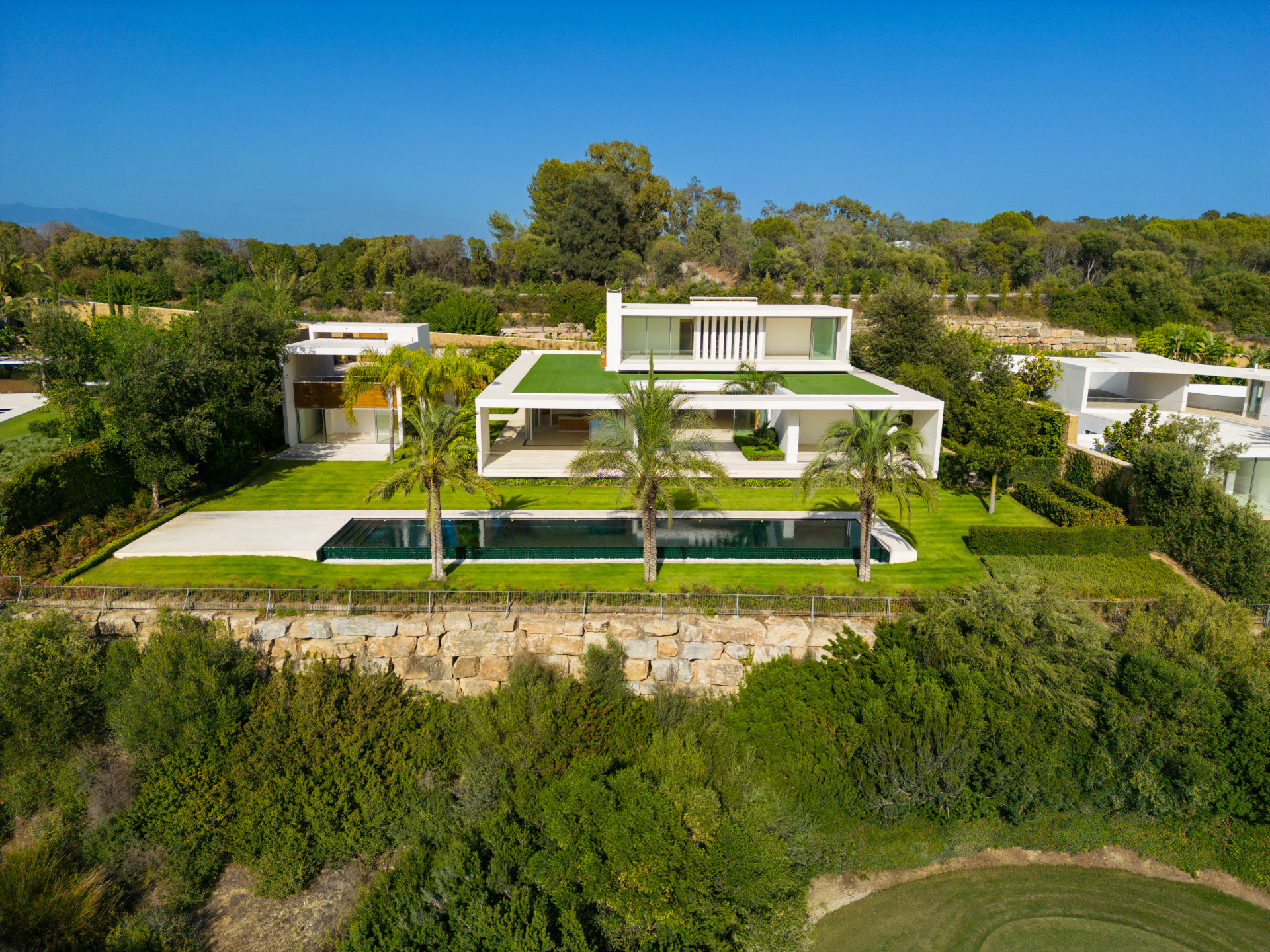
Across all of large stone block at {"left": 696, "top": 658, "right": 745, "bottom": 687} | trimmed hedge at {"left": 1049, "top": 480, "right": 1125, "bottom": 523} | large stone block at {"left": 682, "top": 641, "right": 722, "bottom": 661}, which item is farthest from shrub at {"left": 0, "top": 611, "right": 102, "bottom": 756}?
trimmed hedge at {"left": 1049, "top": 480, "right": 1125, "bottom": 523}

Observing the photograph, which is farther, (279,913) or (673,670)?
(673,670)

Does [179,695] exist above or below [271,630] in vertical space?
below

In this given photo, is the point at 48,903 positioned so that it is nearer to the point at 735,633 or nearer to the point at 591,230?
the point at 735,633

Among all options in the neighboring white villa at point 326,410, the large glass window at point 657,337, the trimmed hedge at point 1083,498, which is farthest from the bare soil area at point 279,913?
the large glass window at point 657,337

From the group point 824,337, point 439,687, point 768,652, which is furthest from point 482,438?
point 824,337

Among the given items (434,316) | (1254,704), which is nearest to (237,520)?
(1254,704)

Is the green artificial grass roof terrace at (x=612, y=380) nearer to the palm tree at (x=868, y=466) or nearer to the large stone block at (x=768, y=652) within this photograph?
the palm tree at (x=868, y=466)
